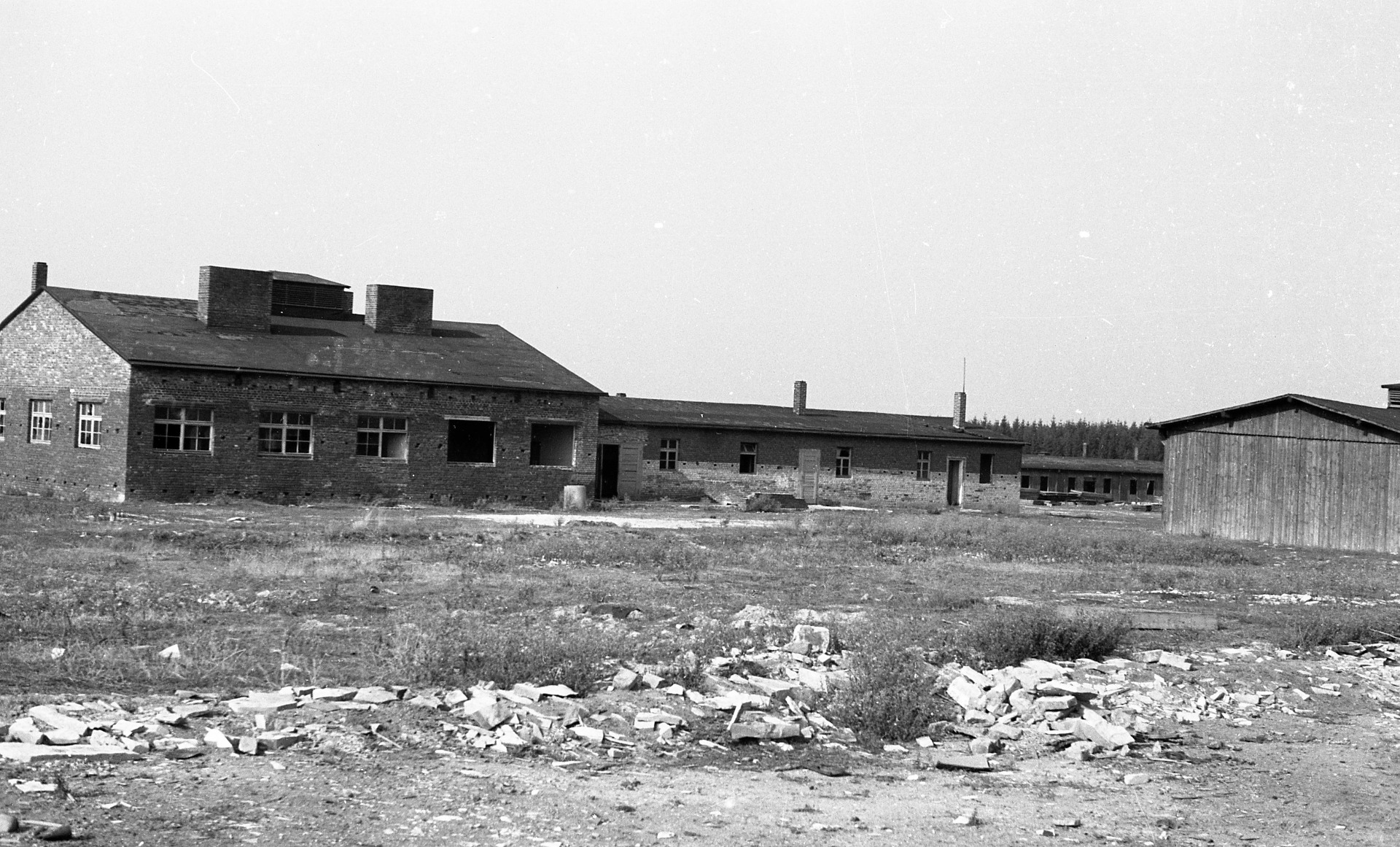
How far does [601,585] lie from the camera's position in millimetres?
17484

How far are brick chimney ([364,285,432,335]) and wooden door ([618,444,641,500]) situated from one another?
8427 millimetres

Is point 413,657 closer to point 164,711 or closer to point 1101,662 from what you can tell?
point 164,711

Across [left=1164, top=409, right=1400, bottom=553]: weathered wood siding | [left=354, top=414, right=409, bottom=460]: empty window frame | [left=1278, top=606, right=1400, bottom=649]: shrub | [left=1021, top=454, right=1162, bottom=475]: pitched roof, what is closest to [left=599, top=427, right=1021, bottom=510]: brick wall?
[left=354, top=414, right=409, bottom=460]: empty window frame

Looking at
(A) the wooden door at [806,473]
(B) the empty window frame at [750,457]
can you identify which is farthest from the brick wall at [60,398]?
(A) the wooden door at [806,473]

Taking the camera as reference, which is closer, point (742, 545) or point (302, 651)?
point (302, 651)

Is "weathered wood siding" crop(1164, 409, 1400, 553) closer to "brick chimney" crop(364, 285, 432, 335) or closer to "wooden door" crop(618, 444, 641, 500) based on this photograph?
"wooden door" crop(618, 444, 641, 500)

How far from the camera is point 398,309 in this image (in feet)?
132

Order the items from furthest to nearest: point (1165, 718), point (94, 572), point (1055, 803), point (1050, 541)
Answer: point (1050, 541), point (94, 572), point (1165, 718), point (1055, 803)

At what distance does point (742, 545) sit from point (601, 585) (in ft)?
26.7

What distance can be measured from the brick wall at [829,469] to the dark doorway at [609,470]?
432mm

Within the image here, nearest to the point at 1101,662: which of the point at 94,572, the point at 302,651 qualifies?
the point at 302,651

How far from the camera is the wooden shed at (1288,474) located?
31.4m

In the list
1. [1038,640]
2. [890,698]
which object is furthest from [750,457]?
[890,698]

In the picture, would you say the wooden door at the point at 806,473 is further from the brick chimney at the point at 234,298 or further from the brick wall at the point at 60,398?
the brick wall at the point at 60,398
